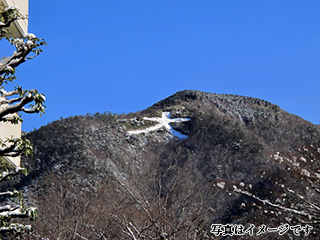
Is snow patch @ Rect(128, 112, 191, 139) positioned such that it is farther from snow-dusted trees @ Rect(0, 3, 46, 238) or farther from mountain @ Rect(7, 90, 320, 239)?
snow-dusted trees @ Rect(0, 3, 46, 238)

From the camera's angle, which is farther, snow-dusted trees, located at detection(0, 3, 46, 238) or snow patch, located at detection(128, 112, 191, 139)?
Answer: snow patch, located at detection(128, 112, 191, 139)

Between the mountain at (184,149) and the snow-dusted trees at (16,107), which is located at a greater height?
the mountain at (184,149)

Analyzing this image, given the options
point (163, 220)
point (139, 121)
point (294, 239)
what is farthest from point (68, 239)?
point (139, 121)

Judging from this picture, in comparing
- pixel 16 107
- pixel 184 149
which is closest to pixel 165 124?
pixel 184 149

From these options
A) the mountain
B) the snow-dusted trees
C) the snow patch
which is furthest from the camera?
the snow patch

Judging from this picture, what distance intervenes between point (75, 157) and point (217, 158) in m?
17.5

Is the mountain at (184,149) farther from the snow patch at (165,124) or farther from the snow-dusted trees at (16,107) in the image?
the snow-dusted trees at (16,107)

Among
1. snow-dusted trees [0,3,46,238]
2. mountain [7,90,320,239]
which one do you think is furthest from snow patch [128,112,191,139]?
snow-dusted trees [0,3,46,238]

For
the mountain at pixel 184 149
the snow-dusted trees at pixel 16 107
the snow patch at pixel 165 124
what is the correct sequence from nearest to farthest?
the snow-dusted trees at pixel 16 107 < the mountain at pixel 184 149 < the snow patch at pixel 165 124

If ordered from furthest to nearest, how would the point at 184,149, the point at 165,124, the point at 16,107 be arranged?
1. the point at 165,124
2. the point at 184,149
3. the point at 16,107

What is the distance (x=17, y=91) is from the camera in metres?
6.95

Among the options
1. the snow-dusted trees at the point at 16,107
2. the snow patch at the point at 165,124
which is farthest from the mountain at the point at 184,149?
the snow-dusted trees at the point at 16,107

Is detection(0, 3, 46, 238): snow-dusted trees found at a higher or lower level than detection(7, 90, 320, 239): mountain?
lower

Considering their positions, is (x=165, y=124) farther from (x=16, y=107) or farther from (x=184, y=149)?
(x=16, y=107)
